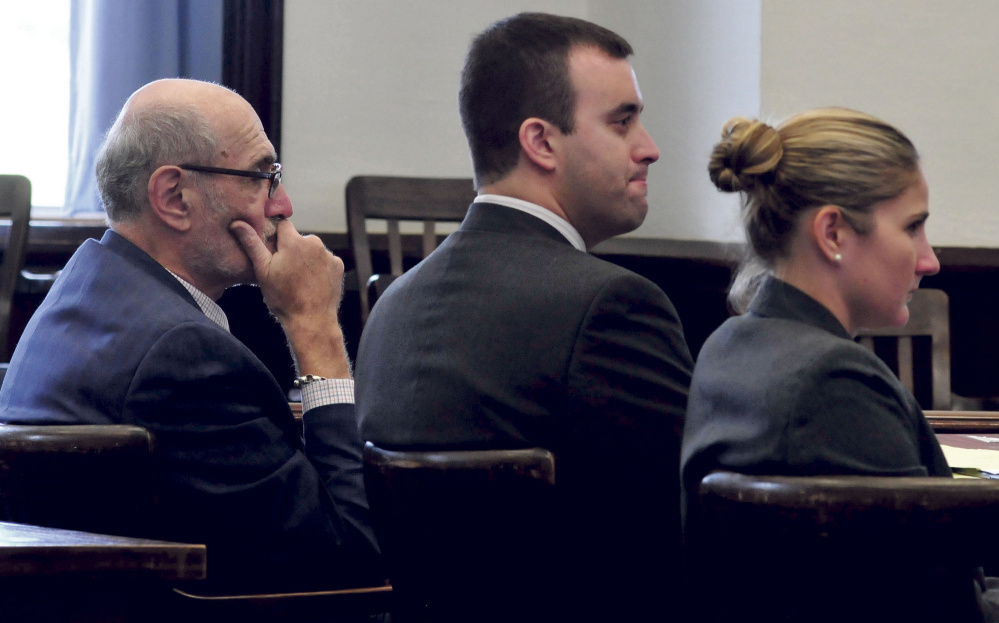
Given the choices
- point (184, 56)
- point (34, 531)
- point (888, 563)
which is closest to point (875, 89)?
point (184, 56)

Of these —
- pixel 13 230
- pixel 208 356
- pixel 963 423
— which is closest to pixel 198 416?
pixel 208 356

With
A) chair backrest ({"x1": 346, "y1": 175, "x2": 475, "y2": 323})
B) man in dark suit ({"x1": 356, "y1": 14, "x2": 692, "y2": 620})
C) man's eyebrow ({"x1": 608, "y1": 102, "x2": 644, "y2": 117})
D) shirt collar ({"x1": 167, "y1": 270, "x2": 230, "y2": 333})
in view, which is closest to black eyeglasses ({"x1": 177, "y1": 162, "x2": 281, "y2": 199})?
shirt collar ({"x1": 167, "y1": 270, "x2": 230, "y2": 333})

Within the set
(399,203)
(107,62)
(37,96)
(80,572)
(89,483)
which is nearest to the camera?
(80,572)

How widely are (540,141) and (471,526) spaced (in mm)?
640

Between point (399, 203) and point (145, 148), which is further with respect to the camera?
point (399, 203)

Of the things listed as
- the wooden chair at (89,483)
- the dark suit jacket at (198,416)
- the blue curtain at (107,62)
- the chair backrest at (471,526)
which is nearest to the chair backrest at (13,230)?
the blue curtain at (107,62)

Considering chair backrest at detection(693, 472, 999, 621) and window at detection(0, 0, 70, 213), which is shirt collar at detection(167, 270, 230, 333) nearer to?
chair backrest at detection(693, 472, 999, 621)

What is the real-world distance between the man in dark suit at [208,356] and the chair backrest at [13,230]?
101 centimetres

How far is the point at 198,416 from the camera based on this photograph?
49.9 inches

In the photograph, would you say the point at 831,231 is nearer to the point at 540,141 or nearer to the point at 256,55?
the point at 540,141

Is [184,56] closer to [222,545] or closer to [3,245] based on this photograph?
[3,245]

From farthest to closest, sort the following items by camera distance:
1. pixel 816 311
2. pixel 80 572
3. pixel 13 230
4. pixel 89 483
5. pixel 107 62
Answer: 1. pixel 107 62
2. pixel 13 230
3. pixel 816 311
4. pixel 89 483
5. pixel 80 572

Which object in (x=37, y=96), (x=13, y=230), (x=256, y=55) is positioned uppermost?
(x=256, y=55)

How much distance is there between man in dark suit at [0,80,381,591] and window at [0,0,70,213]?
68.9 inches
